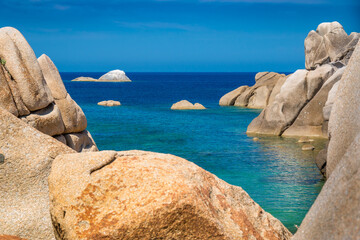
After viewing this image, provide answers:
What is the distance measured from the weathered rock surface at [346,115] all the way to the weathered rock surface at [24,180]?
400 cm

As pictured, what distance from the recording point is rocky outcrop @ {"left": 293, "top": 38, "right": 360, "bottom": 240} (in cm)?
313

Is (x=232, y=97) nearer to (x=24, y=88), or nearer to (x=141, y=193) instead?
(x=24, y=88)

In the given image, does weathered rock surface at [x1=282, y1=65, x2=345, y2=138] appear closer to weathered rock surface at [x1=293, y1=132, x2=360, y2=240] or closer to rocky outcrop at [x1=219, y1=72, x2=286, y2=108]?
rocky outcrop at [x1=219, y1=72, x2=286, y2=108]

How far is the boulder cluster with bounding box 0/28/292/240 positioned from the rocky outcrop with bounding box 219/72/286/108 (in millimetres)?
45180

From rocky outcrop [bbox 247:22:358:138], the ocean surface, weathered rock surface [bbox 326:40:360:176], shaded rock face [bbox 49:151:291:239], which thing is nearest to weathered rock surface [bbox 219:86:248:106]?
the ocean surface

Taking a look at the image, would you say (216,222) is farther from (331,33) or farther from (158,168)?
(331,33)

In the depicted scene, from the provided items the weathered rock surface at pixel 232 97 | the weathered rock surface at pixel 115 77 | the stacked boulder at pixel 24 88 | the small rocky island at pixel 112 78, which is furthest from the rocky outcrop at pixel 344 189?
the weathered rock surface at pixel 115 77

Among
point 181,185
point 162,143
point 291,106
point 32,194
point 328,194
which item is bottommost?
point 162,143

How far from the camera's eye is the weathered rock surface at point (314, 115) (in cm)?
2928

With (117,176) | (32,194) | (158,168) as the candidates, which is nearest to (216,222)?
(158,168)

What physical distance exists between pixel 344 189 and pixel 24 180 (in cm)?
482

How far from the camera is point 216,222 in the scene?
541cm

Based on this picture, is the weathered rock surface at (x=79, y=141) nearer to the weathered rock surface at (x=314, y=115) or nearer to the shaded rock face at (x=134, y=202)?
the shaded rock face at (x=134, y=202)

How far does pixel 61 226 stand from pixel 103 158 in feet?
3.15
